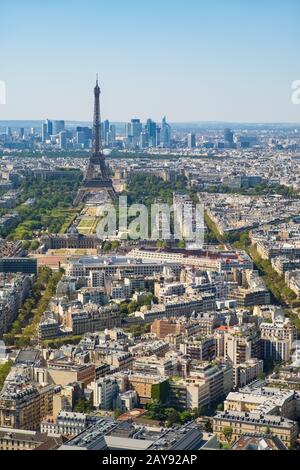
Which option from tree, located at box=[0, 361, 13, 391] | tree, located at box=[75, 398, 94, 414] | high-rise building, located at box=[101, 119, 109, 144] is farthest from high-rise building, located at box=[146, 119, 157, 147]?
tree, located at box=[75, 398, 94, 414]

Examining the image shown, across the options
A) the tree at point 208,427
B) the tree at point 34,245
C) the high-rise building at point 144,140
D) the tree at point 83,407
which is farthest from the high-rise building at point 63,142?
the tree at point 208,427

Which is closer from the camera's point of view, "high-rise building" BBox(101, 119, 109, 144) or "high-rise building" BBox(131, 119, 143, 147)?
"high-rise building" BBox(101, 119, 109, 144)

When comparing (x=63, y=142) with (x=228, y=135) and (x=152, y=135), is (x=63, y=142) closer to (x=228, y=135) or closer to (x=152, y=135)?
(x=152, y=135)

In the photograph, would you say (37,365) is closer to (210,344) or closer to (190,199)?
(210,344)

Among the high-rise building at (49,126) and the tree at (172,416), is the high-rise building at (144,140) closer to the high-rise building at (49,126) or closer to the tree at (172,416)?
the high-rise building at (49,126)

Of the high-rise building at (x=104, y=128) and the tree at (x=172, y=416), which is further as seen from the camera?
the high-rise building at (x=104, y=128)

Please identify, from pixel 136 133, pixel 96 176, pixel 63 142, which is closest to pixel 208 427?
Answer: pixel 96 176

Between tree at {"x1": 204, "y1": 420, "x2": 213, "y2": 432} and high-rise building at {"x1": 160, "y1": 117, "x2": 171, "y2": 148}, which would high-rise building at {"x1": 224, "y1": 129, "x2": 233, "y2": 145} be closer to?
high-rise building at {"x1": 160, "y1": 117, "x2": 171, "y2": 148}
